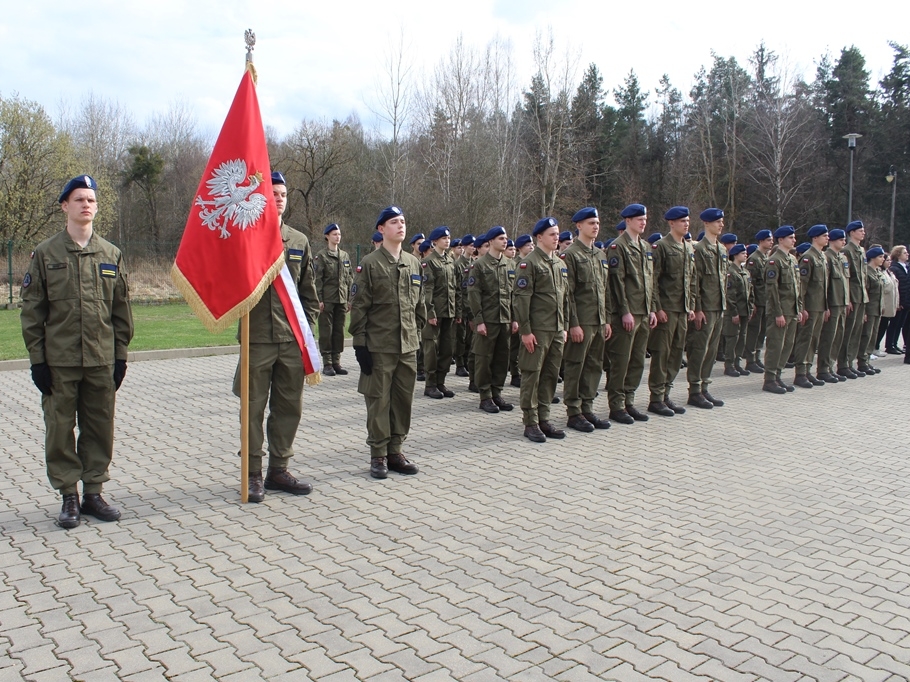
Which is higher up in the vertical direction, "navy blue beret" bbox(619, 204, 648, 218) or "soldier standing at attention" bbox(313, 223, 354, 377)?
"navy blue beret" bbox(619, 204, 648, 218)

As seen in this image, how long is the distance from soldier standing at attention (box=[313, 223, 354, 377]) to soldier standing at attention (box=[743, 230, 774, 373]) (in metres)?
6.90

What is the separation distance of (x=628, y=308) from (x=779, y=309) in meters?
3.50

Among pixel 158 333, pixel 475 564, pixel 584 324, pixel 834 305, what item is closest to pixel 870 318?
pixel 834 305

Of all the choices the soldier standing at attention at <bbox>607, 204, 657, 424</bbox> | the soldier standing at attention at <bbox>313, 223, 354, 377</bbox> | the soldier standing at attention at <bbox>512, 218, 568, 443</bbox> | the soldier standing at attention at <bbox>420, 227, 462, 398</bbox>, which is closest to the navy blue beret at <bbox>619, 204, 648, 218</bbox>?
the soldier standing at attention at <bbox>607, 204, 657, 424</bbox>

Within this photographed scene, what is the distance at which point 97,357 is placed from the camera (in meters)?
4.80

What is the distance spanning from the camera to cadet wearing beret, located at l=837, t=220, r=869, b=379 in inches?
476

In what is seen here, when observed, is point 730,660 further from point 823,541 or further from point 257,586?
point 257,586

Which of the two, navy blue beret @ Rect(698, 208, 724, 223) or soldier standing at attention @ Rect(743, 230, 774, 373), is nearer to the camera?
navy blue beret @ Rect(698, 208, 724, 223)

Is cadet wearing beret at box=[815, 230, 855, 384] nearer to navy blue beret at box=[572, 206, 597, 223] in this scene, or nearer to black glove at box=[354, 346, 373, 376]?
navy blue beret at box=[572, 206, 597, 223]

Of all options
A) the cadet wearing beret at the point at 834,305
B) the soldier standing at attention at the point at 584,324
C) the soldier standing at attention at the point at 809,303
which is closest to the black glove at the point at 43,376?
the soldier standing at attention at the point at 584,324

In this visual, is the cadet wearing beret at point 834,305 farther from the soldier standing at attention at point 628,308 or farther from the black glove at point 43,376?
the black glove at point 43,376

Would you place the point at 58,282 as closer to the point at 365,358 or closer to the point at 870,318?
the point at 365,358

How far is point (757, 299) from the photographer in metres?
12.4

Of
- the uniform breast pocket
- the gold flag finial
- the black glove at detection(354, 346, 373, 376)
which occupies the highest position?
the gold flag finial
